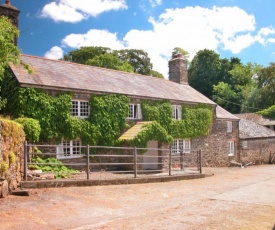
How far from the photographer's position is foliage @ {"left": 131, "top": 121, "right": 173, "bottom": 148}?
781 inches

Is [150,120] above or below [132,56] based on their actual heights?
below

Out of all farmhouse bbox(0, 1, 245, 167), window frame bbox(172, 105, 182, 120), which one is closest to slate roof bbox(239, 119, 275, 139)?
farmhouse bbox(0, 1, 245, 167)

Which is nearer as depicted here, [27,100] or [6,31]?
[6,31]

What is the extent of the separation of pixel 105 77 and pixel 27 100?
7642 mm

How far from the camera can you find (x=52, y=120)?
17.3m

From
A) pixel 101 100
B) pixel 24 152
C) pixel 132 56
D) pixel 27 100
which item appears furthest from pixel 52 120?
pixel 132 56

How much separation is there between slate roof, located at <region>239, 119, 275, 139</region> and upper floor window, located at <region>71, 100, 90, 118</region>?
62.6 feet

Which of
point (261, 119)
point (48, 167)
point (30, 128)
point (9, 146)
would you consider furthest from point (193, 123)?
point (261, 119)

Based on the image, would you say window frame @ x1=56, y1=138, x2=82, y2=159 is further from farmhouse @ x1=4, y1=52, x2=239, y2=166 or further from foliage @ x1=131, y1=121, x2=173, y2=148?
foliage @ x1=131, y1=121, x2=173, y2=148

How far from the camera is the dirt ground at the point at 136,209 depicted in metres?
7.57

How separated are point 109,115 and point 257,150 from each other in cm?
2064

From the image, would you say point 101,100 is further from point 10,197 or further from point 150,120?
point 10,197

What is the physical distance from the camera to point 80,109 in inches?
749

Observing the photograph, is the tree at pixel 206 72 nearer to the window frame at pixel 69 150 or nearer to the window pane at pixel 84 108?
the window pane at pixel 84 108
